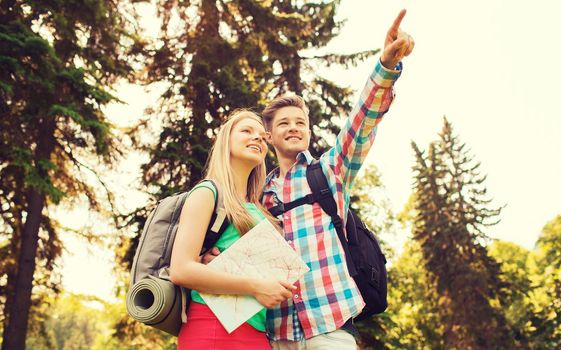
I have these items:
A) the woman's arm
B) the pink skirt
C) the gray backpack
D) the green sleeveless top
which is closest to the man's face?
the green sleeveless top

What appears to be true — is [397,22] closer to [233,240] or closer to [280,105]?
[280,105]

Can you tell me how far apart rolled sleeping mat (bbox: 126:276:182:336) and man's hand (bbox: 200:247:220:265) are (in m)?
0.19

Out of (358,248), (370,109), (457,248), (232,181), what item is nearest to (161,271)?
(232,181)

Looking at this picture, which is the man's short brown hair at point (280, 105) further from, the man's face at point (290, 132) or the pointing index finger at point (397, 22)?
the pointing index finger at point (397, 22)

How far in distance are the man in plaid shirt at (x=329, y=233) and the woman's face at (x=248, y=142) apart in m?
0.29

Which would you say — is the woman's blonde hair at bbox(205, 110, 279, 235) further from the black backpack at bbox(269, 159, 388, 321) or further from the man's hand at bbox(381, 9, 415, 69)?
the man's hand at bbox(381, 9, 415, 69)

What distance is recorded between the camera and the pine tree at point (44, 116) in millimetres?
8195

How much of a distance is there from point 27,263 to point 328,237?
368 inches

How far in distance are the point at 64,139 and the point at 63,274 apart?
3631 millimetres

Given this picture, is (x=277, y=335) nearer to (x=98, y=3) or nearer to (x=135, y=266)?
(x=135, y=266)

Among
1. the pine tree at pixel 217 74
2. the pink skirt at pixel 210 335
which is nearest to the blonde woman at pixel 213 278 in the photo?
the pink skirt at pixel 210 335

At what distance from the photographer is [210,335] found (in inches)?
81.7

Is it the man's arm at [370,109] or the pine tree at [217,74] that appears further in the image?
the pine tree at [217,74]

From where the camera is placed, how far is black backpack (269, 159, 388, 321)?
248 cm
